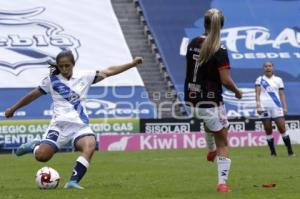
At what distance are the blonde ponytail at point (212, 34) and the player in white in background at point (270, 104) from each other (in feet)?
36.9

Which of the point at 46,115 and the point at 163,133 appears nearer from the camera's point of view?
the point at 163,133

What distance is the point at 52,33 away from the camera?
3859cm

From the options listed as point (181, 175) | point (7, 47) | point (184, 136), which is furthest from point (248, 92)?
point (181, 175)

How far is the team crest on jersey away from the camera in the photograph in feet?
123

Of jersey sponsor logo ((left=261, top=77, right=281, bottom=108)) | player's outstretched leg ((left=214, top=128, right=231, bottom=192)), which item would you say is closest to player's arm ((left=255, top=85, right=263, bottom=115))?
jersey sponsor logo ((left=261, top=77, right=281, bottom=108))

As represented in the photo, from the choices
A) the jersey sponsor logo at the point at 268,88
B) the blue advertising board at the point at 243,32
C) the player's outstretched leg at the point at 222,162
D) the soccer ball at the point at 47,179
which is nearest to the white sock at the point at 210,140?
the player's outstretched leg at the point at 222,162

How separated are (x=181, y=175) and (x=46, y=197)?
514 centimetres

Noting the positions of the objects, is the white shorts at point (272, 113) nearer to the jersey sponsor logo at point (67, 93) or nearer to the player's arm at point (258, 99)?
the player's arm at point (258, 99)

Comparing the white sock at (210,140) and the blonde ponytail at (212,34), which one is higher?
the blonde ponytail at (212,34)

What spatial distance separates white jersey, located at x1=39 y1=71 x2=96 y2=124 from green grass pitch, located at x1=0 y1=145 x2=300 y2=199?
1132 mm

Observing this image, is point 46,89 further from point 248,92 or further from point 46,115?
point 248,92

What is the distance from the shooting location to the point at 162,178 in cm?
1545

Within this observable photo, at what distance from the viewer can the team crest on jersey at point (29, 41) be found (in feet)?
123

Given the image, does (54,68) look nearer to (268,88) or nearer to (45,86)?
(45,86)
